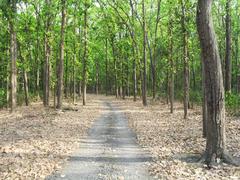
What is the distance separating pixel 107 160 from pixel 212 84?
12.6 ft

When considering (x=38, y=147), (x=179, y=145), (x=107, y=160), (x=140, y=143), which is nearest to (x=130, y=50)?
(x=140, y=143)

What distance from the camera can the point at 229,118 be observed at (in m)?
20.0

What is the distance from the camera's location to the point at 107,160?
36.1ft

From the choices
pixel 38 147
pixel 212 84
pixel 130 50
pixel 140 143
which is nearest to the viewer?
pixel 212 84

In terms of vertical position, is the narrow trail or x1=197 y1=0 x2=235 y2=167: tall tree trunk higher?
x1=197 y1=0 x2=235 y2=167: tall tree trunk

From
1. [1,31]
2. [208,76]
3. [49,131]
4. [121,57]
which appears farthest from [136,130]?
[121,57]

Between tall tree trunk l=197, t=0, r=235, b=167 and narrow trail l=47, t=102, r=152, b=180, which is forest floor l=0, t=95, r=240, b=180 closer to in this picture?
narrow trail l=47, t=102, r=152, b=180

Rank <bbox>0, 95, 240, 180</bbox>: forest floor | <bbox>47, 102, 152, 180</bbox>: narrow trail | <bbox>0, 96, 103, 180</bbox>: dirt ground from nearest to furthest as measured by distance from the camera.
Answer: <bbox>47, 102, 152, 180</bbox>: narrow trail, <bbox>0, 95, 240, 180</bbox>: forest floor, <bbox>0, 96, 103, 180</bbox>: dirt ground

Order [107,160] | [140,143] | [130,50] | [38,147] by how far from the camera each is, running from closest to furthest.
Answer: [107,160] → [38,147] → [140,143] → [130,50]

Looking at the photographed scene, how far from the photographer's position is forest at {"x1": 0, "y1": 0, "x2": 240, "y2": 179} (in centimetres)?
1052

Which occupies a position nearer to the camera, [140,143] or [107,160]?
[107,160]

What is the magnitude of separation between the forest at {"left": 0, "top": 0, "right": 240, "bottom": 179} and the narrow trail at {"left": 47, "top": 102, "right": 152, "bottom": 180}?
2.12 meters

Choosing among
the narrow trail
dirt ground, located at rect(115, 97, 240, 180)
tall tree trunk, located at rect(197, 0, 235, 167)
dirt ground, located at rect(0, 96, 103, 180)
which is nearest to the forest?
tall tree trunk, located at rect(197, 0, 235, 167)

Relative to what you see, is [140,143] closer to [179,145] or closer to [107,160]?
[179,145]
